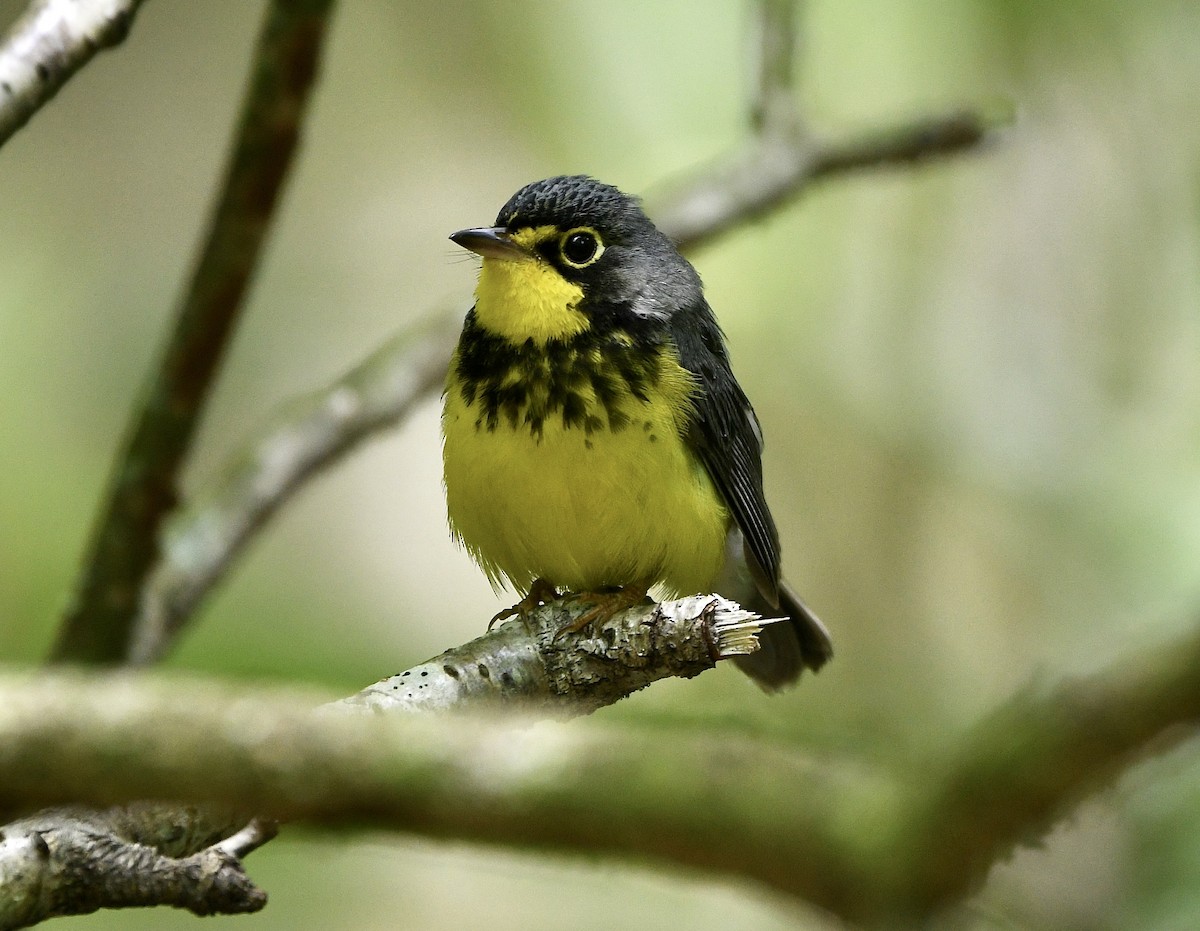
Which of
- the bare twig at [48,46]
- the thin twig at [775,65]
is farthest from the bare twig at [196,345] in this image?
the thin twig at [775,65]

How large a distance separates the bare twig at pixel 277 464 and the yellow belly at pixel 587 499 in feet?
3.56

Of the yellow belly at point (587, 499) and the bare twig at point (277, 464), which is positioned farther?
the bare twig at point (277, 464)

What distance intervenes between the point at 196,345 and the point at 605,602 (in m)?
1.73

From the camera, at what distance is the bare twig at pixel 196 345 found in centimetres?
405

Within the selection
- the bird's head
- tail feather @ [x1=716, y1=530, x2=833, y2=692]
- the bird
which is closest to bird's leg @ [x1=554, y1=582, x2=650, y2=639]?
the bird

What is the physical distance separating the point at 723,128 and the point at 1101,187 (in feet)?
8.21

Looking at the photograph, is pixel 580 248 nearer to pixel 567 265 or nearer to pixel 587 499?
pixel 567 265

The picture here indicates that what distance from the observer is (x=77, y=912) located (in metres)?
2.41

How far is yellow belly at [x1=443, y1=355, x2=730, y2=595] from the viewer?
416 cm

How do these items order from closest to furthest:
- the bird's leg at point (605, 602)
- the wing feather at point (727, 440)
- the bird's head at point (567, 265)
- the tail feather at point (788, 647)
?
the bird's leg at point (605, 602) → the bird's head at point (567, 265) → the wing feather at point (727, 440) → the tail feather at point (788, 647)

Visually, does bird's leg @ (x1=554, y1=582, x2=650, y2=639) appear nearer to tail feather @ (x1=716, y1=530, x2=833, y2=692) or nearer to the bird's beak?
tail feather @ (x1=716, y1=530, x2=833, y2=692)

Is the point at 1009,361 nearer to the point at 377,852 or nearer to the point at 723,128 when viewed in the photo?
the point at 723,128

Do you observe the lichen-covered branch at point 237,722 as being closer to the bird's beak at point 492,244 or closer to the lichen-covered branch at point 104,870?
the lichen-covered branch at point 104,870

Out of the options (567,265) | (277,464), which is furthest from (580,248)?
(277,464)
